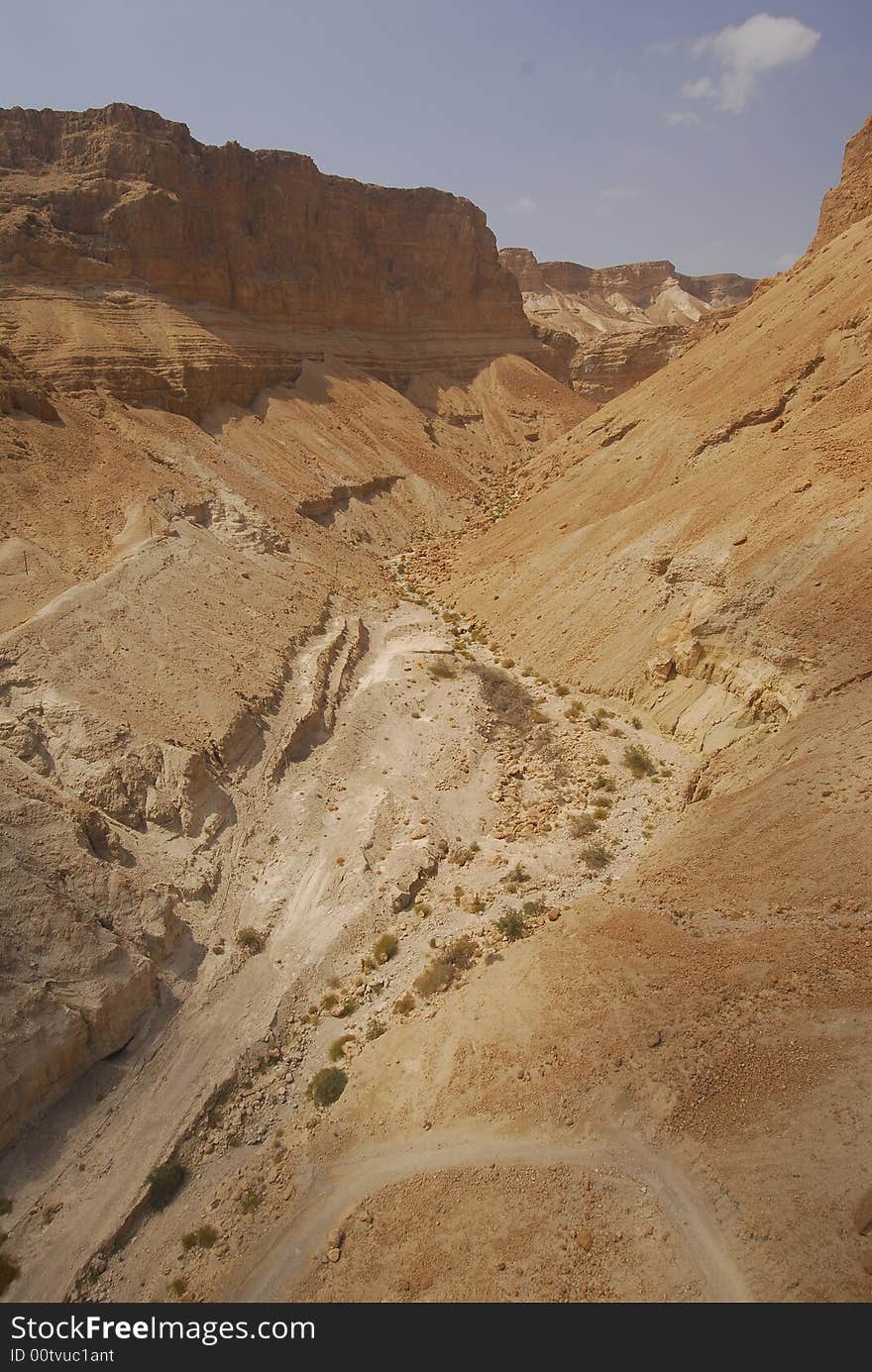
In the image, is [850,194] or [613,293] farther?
[613,293]

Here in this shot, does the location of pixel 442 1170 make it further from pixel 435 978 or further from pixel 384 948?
pixel 384 948

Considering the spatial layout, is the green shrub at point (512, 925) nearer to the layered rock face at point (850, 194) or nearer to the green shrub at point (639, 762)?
the green shrub at point (639, 762)

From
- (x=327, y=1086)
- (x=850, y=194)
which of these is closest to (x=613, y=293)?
(x=850, y=194)

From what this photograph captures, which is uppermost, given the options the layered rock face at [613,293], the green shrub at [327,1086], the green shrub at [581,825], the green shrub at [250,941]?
the layered rock face at [613,293]

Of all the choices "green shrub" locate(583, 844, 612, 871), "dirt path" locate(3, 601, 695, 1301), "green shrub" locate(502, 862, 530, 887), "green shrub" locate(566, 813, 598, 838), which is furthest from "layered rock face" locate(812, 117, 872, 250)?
"green shrub" locate(502, 862, 530, 887)

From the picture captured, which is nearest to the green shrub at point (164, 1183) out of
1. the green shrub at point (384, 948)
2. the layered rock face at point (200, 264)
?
the green shrub at point (384, 948)

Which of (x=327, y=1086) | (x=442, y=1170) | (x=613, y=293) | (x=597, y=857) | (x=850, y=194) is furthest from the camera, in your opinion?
(x=613, y=293)
